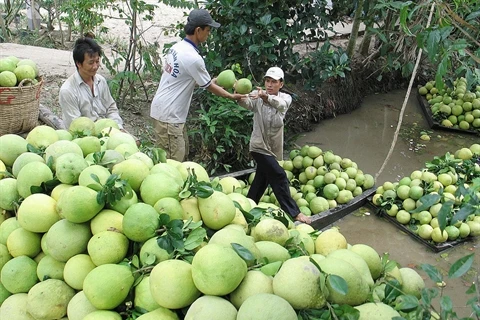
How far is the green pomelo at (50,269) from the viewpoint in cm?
170

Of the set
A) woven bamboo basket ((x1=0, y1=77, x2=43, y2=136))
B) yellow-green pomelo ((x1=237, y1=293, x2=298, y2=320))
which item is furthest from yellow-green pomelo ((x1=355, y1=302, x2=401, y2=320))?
woven bamboo basket ((x1=0, y1=77, x2=43, y2=136))

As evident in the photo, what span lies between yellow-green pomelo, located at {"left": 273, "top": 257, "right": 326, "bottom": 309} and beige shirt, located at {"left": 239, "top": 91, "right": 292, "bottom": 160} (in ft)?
8.03

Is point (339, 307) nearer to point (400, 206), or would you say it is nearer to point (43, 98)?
point (400, 206)

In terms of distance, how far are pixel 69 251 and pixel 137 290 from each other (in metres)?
0.32

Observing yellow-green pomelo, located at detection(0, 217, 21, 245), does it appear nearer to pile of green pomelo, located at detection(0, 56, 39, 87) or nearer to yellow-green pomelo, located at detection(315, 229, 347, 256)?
yellow-green pomelo, located at detection(315, 229, 347, 256)

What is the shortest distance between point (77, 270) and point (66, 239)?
0.42 feet

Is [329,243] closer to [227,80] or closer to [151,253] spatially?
[151,253]

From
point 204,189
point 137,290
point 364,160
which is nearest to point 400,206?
point 364,160

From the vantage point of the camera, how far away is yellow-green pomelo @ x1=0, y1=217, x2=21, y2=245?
6.13 ft

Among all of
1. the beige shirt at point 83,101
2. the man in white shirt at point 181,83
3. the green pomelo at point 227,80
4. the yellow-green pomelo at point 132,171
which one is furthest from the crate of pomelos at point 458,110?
the yellow-green pomelo at point 132,171

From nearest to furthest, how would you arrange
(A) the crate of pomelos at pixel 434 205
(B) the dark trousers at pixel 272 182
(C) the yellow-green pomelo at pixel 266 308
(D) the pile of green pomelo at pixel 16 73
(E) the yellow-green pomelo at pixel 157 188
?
(C) the yellow-green pomelo at pixel 266 308 → (E) the yellow-green pomelo at pixel 157 188 → (D) the pile of green pomelo at pixel 16 73 → (B) the dark trousers at pixel 272 182 → (A) the crate of pomelos at pixel 434 205

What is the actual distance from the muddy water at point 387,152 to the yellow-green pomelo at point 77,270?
2.59m

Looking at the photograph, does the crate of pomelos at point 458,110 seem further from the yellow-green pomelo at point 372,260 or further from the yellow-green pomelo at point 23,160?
→ the yellow-green pomelo at point 23,160

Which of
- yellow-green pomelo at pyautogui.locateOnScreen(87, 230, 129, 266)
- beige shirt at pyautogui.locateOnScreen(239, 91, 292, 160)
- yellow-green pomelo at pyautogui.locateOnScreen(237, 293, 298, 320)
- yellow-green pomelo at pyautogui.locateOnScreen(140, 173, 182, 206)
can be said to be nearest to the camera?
yellow-green pomelo at pyautogui.locateOnScreen(237, 293, 298, 320)
